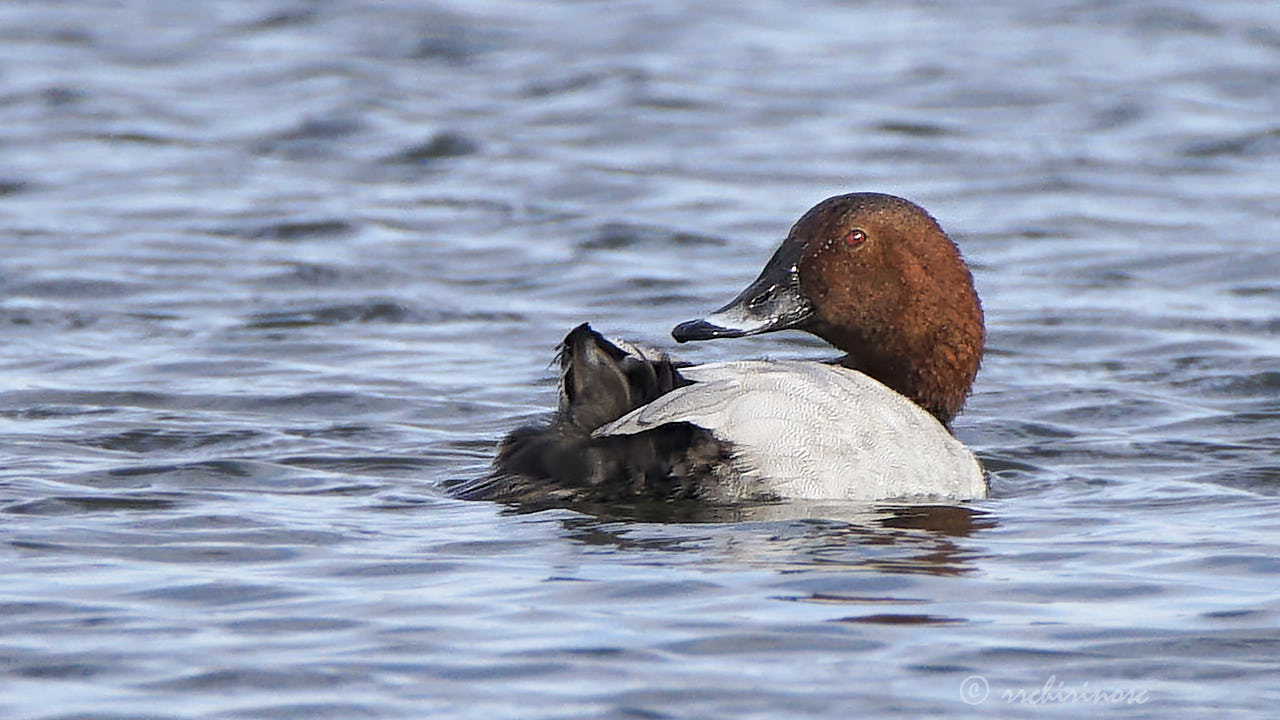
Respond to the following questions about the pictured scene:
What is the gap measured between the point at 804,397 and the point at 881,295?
859 mm

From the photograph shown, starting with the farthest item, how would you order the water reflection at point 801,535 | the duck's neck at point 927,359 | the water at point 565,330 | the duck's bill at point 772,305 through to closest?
the duck's neck at point 927,359
the duck's bill at point 772,305
the water reflection at point 801,535
the water at point 565,330

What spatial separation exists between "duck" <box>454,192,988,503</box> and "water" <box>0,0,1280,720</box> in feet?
0.36

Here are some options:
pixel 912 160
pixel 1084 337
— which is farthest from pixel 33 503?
pixel 912 160

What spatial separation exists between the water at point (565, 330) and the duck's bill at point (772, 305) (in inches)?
34.2

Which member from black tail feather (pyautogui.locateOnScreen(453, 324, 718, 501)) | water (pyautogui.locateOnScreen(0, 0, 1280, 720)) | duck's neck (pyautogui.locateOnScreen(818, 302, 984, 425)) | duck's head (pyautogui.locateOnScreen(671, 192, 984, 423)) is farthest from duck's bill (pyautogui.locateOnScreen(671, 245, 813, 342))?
water (pyautogui.locateOnScreen(0, 0, 1280, 720))

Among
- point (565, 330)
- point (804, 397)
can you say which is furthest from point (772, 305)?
point (565, 330)

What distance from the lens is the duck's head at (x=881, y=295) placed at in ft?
21.1

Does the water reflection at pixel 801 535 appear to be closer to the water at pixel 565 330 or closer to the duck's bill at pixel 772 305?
the water at pixel 565 330

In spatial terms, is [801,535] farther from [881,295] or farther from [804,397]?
[881,295]

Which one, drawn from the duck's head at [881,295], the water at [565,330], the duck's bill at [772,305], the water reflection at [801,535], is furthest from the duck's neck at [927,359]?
the water reflection at [801,535]

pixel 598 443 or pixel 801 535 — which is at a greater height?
pixel 598 443

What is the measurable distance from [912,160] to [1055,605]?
7814 mm

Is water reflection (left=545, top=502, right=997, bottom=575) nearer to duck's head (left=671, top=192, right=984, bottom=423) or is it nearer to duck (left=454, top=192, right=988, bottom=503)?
duck (left=454, top=192, right=988, bottom=503)

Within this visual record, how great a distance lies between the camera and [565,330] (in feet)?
29.6
